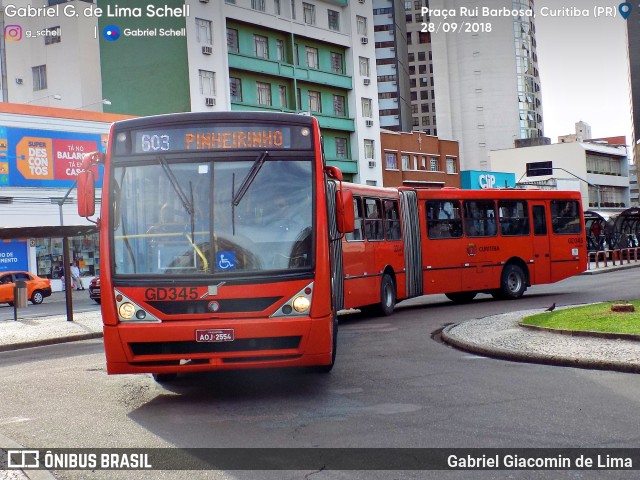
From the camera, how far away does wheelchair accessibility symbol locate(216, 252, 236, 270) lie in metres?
9.65

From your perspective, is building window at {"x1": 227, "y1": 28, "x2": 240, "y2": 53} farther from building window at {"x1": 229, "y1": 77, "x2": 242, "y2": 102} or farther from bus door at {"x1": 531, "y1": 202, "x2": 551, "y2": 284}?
bus door at {"x1": 531, "y1": 202, "x2": 551, "y2": 284}

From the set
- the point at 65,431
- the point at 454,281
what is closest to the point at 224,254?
the point at 65,431

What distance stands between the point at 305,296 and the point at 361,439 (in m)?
2.51

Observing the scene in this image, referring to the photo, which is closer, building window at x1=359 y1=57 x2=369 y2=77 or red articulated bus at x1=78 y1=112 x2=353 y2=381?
red articulated bus at x1=78 y1=112 x2=353 y2=381

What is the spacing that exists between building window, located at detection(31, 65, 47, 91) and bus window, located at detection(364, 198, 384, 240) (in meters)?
44.5

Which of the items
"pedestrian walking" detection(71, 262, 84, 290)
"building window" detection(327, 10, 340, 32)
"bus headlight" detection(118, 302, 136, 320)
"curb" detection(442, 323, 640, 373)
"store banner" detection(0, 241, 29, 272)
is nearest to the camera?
"bus headlight" detection(118, 302, 136, 320)

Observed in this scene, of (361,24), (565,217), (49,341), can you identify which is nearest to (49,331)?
(49,341)

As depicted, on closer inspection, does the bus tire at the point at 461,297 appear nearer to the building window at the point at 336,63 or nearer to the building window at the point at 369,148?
the building window at the point at 369,148

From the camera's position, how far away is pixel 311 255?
9.82 meters

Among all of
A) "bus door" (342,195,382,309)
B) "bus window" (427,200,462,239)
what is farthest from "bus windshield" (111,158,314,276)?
"bus window" (427,200,462,239)

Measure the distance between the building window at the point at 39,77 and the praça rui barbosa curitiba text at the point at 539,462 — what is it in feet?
191

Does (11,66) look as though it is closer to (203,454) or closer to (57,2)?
(57,2)

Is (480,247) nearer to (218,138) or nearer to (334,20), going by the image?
(218,138)

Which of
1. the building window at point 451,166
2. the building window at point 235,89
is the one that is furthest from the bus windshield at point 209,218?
the building window at point 451,166
